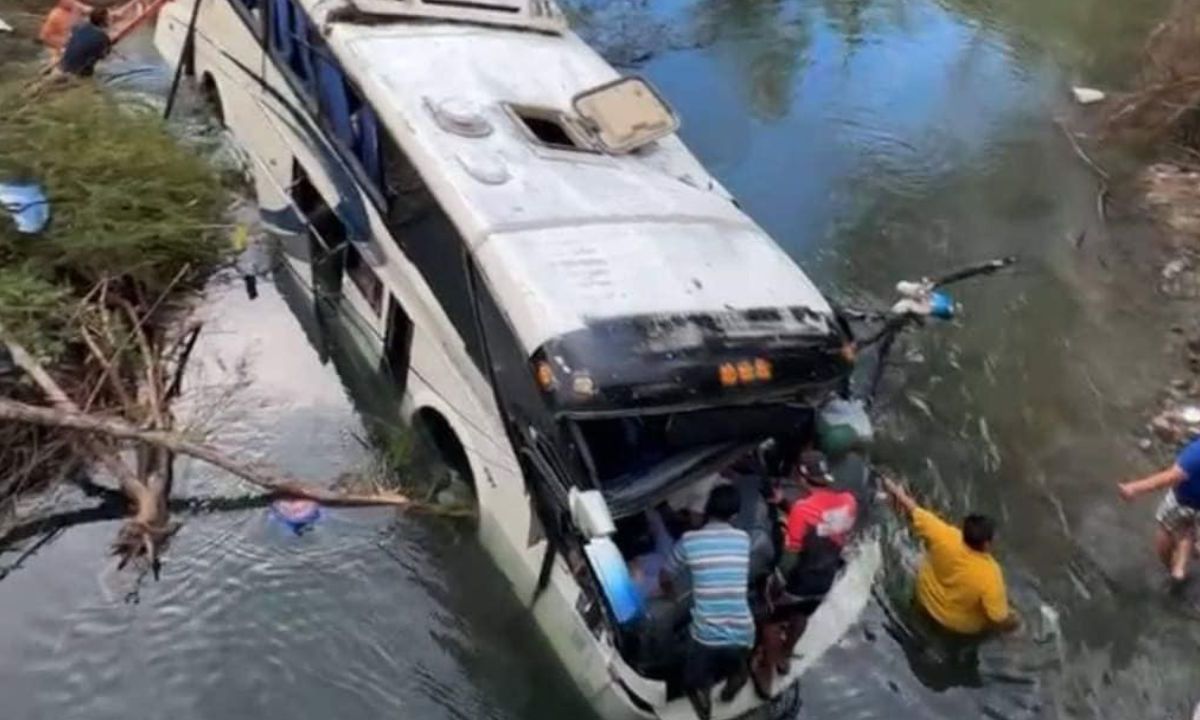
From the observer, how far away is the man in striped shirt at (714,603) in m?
6.59

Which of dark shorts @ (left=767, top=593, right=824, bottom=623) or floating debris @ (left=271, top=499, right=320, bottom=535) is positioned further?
floating debris @ (left=271, top=499, right=320, bottom=535)

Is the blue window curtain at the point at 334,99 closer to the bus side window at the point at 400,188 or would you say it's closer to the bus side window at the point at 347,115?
the bus side window at the point at 347,115

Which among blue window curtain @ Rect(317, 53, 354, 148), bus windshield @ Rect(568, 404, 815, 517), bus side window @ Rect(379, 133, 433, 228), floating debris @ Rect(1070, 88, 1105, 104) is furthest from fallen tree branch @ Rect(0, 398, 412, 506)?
floating debris @ Rect(1070, 88, 1105, 104)

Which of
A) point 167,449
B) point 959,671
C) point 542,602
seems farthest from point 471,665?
point 959,671

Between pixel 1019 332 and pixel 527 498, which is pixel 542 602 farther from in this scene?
pixel 1019 332

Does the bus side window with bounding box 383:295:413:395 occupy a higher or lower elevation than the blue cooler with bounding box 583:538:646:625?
lower

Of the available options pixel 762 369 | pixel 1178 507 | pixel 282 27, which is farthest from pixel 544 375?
pixel 282 27

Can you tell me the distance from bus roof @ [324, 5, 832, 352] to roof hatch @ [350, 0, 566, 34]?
0.35ft

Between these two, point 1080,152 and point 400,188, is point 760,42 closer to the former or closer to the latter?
point 1080,152

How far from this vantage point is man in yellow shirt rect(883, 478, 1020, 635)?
7898 mm

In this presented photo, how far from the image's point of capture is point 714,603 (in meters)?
6.59

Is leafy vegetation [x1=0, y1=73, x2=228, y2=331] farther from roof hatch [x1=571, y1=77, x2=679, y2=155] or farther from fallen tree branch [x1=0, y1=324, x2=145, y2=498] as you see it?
roof hatch [x1=571, y1=77, x2=679, y2=155]

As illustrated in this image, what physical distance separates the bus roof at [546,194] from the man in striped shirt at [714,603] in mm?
1171

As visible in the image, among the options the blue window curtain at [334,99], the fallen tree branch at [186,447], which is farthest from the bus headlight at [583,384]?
the blue window curtain at [334,99]
